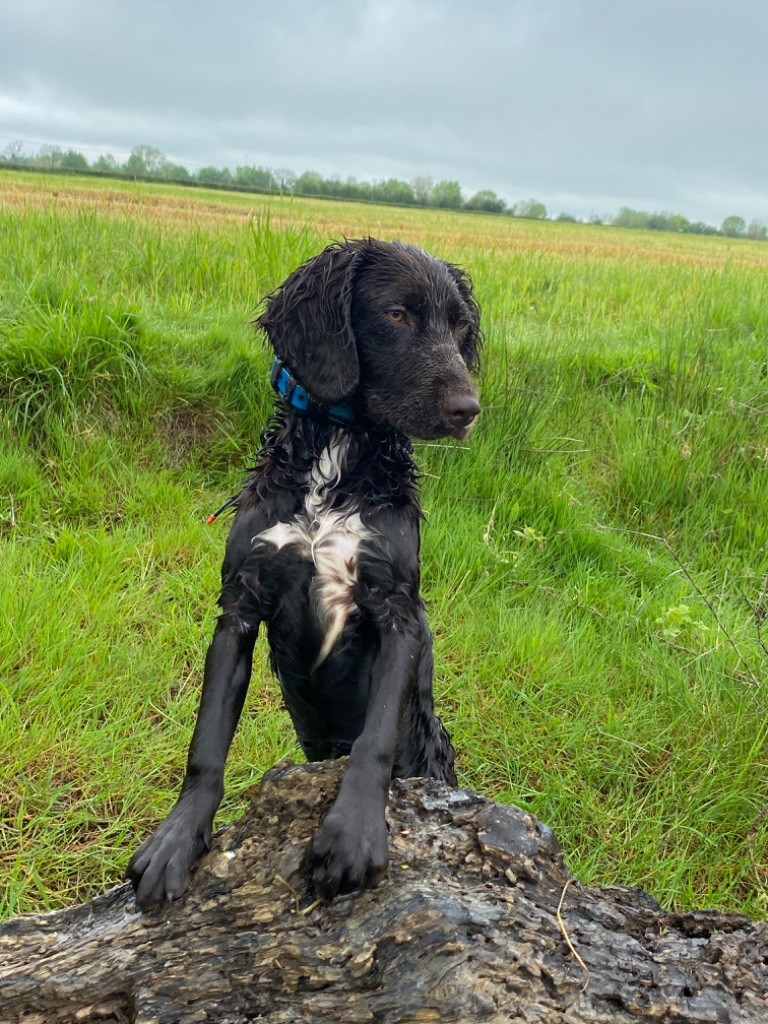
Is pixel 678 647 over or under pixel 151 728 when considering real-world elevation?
over

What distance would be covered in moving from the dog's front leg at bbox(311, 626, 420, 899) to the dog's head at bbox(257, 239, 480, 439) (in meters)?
0.74

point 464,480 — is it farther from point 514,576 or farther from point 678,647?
point 678,647

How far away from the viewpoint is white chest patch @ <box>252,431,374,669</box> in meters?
2.28

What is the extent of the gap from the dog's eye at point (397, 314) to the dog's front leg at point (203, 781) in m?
1.14

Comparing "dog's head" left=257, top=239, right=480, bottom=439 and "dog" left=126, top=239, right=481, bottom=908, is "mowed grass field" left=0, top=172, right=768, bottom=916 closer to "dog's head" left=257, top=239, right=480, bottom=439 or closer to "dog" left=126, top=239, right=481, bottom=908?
"dog" left=126, top=239, right=481, bottom=908

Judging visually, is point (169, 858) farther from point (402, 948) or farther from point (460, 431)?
point (460, 431)

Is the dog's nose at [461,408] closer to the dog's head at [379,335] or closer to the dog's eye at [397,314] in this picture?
the dog's head at [379,335]

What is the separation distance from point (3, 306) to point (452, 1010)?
469cm

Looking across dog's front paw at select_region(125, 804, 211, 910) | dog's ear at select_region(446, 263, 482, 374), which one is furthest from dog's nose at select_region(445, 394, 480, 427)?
dog's front paw at select_region(125, 804, 211, 910)

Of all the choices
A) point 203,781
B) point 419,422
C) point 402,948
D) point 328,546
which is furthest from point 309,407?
point 402,948

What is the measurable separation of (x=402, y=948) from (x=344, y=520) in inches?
47.0

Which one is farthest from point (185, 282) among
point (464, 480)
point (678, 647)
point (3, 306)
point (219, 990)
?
point (219, 990)

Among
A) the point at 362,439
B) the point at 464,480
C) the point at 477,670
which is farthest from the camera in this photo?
the point at 464,480

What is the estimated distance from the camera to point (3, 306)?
15.4 feet
